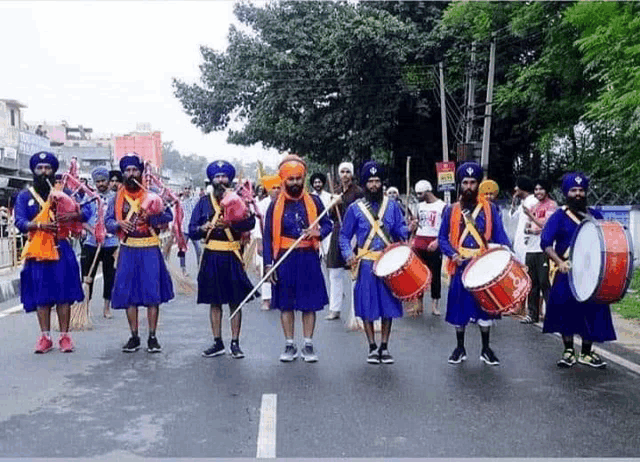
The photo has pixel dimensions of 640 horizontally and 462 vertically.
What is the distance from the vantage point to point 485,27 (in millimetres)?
22109

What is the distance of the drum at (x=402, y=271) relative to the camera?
23.8ft

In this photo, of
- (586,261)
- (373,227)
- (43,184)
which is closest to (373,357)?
(373,227)

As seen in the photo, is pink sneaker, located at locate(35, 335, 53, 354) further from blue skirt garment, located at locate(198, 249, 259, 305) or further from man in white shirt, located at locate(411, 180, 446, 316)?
man in white shirt, located at locate(411, 180, 446, 316)

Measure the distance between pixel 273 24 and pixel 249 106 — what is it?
358 cm

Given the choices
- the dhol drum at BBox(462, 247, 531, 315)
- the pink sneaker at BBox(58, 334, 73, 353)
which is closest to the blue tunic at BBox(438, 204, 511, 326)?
the dhol drum at BBox(462, 247, 531, 315)

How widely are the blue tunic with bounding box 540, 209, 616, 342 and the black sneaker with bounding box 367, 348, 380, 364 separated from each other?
1.62 meters

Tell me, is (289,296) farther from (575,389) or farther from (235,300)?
(575,389)

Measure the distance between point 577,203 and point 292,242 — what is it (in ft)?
8.89

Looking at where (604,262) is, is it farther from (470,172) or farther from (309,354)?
(309,354)

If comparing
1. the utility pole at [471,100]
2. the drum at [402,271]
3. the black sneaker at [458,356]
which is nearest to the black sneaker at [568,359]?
the black sneaker at [458,356]

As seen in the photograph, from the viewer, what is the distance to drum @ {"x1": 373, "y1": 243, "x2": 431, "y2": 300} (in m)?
7.26

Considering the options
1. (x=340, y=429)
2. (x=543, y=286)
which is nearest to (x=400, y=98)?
(x=543, y=286)

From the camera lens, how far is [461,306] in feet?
24.5

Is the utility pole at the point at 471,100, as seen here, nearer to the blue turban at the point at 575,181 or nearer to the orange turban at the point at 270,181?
the orange turban at the point at 270,181
